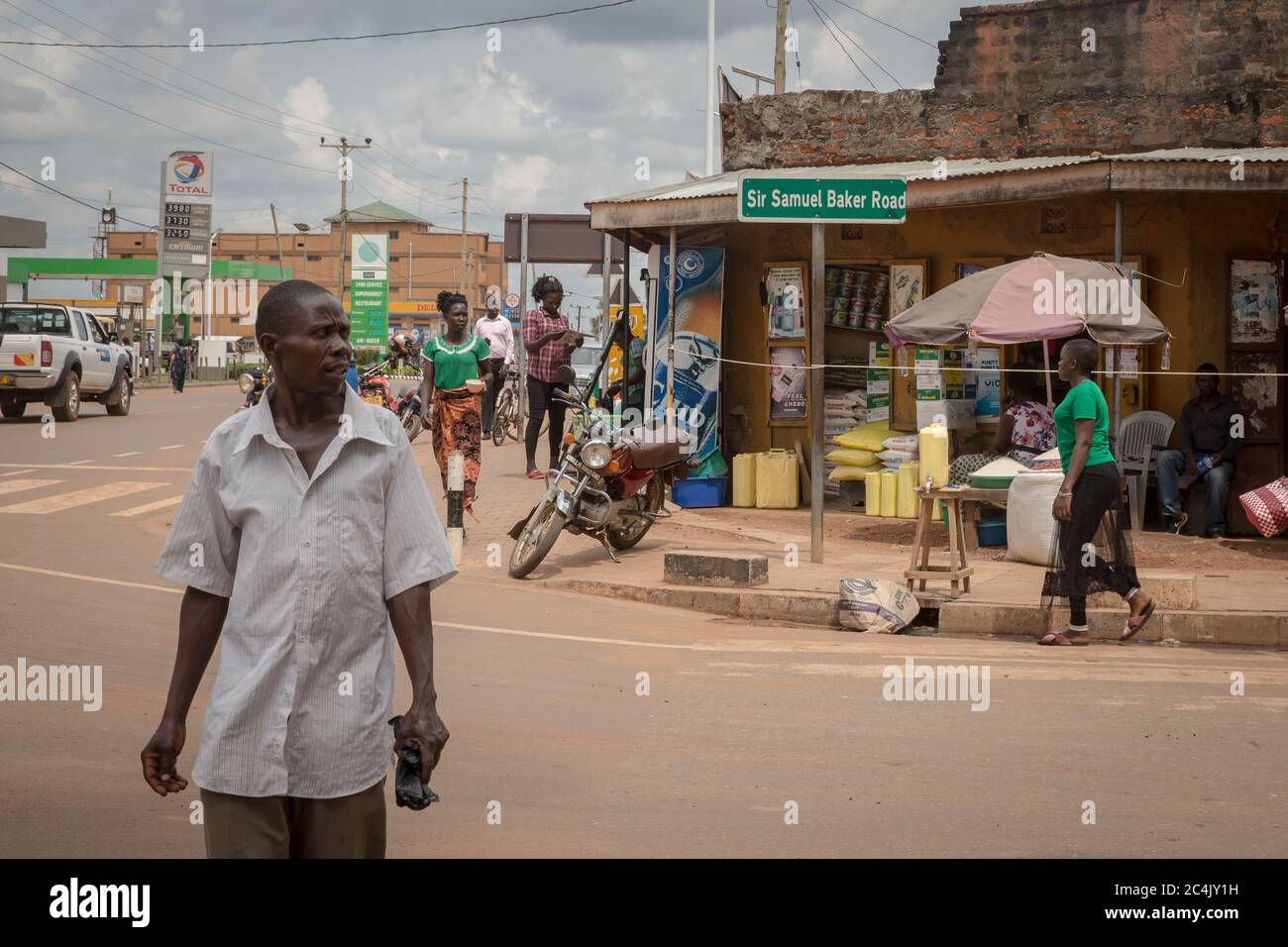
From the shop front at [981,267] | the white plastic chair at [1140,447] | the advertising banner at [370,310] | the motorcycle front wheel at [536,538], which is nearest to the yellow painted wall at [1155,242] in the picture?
the shop front at [981,267]

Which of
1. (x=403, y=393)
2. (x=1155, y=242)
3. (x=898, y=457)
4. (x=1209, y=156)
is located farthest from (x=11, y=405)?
(x=1209, y=156)

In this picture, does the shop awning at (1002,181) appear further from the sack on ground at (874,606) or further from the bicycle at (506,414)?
the bicycle at (506,414)

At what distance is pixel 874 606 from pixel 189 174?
230ft

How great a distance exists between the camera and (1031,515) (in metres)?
12.7

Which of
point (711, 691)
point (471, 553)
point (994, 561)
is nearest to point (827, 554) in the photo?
point (994, 561)

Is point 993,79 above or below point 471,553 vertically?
above

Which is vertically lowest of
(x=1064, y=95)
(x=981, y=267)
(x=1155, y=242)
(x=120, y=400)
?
(x=120, y=400)

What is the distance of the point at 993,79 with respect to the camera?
676 inches

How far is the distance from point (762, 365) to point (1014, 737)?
10749 millimetres

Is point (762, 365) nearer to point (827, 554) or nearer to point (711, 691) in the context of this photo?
point (827, 554)

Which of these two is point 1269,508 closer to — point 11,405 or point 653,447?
point 653,447

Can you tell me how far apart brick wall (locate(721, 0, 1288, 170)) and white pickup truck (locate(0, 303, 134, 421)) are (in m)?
14.6

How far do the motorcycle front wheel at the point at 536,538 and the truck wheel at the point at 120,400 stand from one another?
2122 centimetres

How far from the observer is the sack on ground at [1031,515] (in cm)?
1256
